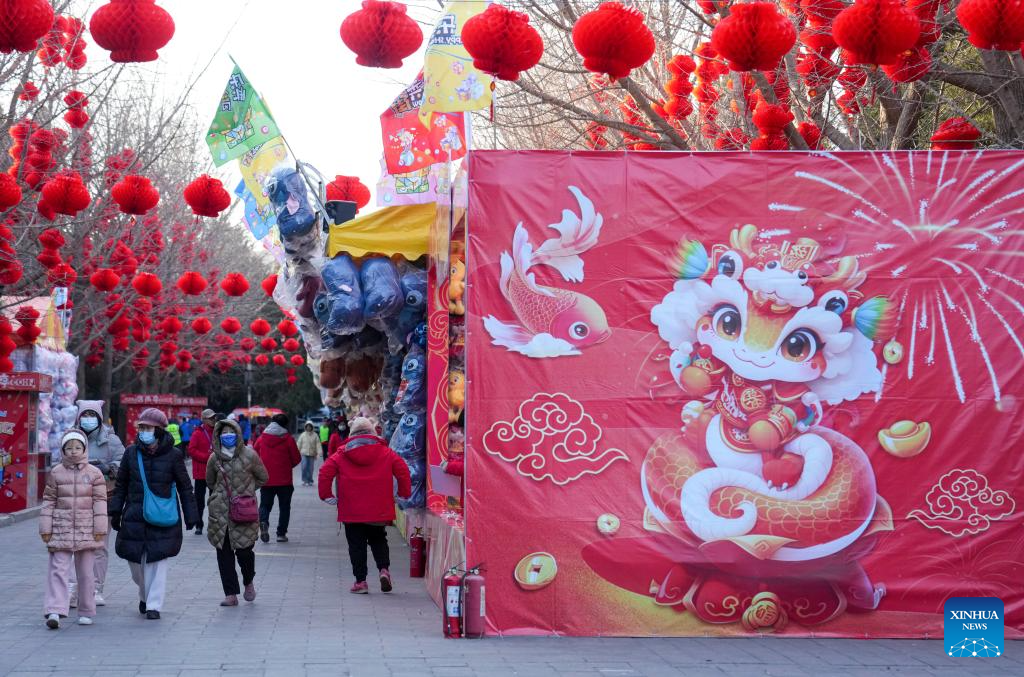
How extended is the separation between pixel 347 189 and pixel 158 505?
7552 millimetres

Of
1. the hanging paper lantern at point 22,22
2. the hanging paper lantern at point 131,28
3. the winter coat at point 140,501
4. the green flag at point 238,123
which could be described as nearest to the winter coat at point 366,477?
the winter coat at point 140,501

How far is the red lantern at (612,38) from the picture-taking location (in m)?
9.10

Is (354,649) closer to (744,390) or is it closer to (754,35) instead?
(744,390)

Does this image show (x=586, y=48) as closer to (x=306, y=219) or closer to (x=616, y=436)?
(x=616, y=436)

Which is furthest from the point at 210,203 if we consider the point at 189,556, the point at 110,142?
the point at 110,142

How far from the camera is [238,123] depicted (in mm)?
14773

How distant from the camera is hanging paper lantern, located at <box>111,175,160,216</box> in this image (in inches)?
540

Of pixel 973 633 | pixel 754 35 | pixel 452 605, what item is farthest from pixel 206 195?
pixel 973 633

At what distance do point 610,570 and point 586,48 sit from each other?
389 cm

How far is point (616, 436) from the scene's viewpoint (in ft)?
30.9

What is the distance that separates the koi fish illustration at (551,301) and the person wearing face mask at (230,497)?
9.22 feet

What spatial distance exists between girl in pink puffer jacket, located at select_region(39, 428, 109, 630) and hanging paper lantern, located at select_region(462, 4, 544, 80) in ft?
14.6

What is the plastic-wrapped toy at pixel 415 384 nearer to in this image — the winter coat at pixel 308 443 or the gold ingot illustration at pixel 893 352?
the gold ingot illustration at pixel 893 352

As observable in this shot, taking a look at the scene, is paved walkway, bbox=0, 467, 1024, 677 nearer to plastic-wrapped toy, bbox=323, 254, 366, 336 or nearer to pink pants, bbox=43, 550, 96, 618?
pink pants, bbox=43, 550, 96, 618
